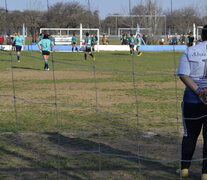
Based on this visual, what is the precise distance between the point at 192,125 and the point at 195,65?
2.28 ft

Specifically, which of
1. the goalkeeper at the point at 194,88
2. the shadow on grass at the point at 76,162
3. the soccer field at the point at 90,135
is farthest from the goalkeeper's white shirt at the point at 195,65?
the shadow on grass at the point at 76,162

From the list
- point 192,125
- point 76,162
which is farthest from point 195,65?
point 76,162

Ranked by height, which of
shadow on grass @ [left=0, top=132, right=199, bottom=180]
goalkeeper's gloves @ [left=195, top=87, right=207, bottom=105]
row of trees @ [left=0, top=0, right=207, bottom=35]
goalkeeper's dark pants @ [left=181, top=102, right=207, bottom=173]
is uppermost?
row of trees @ [left=0, top=0, right=207, bottom=35]

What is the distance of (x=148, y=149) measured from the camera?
6.21 meters

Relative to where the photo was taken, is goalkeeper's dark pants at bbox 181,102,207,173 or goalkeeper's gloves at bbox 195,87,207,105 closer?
goalkeeper's gloves at bbox 195,87,207,105

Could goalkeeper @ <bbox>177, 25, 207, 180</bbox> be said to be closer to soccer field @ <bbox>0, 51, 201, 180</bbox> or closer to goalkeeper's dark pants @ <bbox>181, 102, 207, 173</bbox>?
goalkeeper's dark pants @ <bbox>181, 102, 207, 173</bbox>

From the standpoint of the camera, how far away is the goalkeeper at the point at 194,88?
15.0 feet

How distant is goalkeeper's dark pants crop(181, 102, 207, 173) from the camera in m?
4.69

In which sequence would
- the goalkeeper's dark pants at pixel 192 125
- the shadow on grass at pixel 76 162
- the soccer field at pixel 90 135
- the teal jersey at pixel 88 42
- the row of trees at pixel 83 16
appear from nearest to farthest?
the goalkeeper's dark pants at pixel 192 125
the shadow on grass at pixel 76 162
the soccer field at pixel 90 135
the row of trees at pixel 83 16
the teal jersey at pixel 88 42

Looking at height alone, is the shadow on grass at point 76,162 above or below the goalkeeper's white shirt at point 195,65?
below

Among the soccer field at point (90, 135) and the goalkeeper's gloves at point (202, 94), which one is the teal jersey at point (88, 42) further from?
the goalkeeper's gloves at point (202, 94)

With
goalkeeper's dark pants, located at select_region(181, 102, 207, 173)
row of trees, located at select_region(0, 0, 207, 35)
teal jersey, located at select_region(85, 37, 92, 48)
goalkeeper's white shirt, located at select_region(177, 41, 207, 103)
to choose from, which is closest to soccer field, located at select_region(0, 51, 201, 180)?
goalkeeper's dark pants, located at select_region(181, 102, 207, 173)

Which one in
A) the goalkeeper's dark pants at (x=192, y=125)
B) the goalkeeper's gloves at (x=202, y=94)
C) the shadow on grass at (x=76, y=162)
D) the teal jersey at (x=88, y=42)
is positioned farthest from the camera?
the teal jersey at (x=88, y=42)

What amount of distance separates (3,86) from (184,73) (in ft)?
32.6
